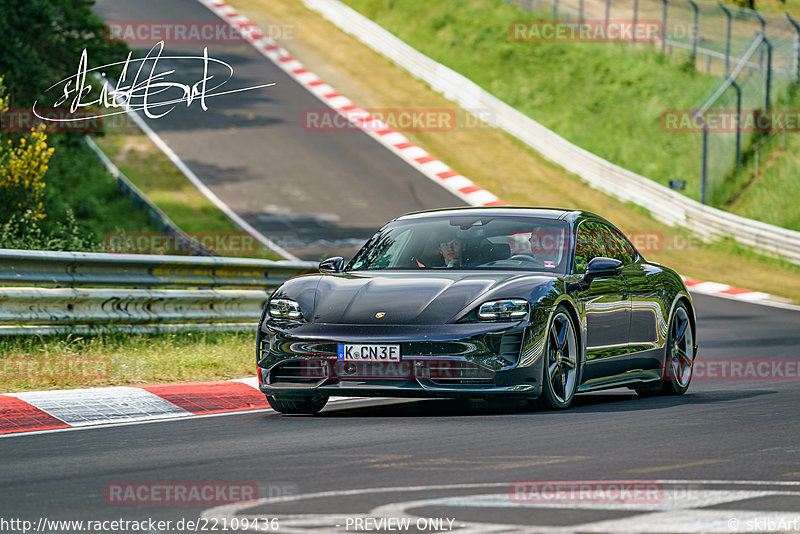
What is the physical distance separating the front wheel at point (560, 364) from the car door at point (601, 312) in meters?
0.23

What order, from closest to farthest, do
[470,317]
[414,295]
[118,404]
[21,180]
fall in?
[470,317] → [414,295] → [118,404] → [21,180]

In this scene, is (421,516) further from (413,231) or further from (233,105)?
(233,105)

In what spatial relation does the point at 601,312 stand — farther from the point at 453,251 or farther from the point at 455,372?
the point at 455,372

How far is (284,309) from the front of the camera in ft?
29.4

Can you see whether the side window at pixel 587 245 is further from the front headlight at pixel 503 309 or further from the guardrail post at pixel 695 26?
the guardrail post at pixel 695 26

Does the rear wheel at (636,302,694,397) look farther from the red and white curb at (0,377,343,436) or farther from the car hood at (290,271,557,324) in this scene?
the red and white curb at (0,377,343,436)

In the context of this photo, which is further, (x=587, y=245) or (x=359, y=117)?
(x=359, y=117)

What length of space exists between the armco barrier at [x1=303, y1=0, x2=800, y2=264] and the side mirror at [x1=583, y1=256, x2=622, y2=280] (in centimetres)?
1824

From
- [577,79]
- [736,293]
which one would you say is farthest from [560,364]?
[577,79]

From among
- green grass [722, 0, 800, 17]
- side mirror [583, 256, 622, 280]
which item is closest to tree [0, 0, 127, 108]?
side mirror [583, 256, 622, 280]

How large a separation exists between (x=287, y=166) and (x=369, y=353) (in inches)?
942

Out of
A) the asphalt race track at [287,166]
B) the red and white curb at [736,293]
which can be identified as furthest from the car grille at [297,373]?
the asphalt race track at [287,166]

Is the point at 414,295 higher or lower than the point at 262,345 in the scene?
higher

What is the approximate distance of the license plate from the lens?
27.8ft
